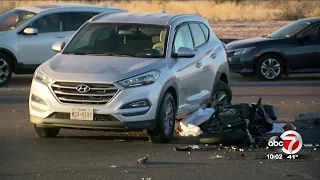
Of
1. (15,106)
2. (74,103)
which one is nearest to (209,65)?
(74,103)

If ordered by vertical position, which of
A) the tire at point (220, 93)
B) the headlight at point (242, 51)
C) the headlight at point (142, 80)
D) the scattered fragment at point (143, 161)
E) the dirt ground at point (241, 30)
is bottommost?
the dirt ground at point (241, 30)

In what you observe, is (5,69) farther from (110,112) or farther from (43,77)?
(110,112)

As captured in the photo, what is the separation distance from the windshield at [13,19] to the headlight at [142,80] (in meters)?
8.22

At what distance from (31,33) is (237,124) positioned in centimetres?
828

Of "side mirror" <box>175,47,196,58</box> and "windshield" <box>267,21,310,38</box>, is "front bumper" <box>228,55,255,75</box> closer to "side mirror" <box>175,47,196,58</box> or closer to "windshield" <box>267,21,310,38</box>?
"windshield" <box>267,21,310,38</box>

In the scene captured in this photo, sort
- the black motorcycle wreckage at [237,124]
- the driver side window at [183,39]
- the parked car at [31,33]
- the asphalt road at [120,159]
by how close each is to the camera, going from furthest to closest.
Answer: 1. the parked car at [31,33]
2. the driver side window at [183,39]
3. the black motorcycle wreckage at [237,124]
4. the asphalt road at [120,159]

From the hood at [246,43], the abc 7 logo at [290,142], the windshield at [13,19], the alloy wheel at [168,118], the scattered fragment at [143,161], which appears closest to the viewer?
the scattered fragment at [143,161]

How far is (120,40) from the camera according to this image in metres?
11.5

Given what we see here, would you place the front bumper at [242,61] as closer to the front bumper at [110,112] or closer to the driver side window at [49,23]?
the driver side window at [49,23]

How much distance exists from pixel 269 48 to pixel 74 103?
32.8 feet

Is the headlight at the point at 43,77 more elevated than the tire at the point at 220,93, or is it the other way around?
the headlight at the point at 43,77

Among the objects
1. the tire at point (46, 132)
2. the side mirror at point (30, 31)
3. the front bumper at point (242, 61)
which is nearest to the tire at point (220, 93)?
the tire at point (46, 132)

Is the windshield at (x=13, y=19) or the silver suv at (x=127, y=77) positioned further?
the windshield at (x=13, y=19)

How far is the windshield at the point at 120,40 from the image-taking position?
11.3 m
